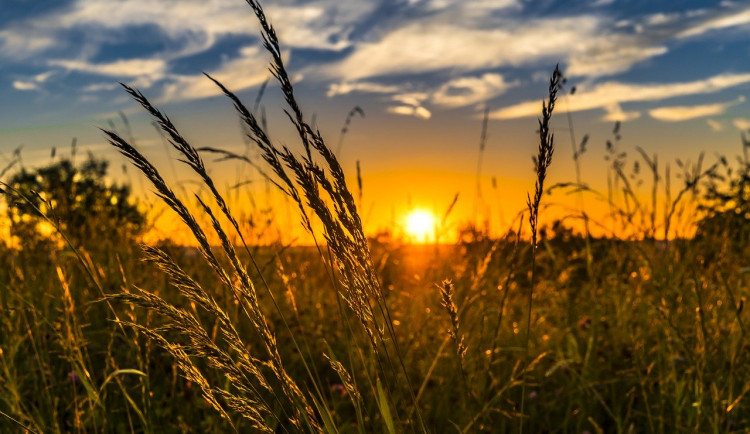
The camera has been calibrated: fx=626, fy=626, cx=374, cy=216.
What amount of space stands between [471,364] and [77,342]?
5.92 feet

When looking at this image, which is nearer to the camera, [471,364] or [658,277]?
[658,277]

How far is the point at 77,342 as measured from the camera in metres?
2.29

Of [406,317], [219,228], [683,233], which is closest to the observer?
[219,228]

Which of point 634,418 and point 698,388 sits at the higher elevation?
point 698,388

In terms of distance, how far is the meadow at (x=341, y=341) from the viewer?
1.25 m

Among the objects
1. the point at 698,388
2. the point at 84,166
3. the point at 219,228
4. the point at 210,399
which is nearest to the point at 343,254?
the point at 219,228

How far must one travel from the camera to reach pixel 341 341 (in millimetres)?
3883

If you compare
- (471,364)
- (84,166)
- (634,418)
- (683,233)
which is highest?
(84,166)

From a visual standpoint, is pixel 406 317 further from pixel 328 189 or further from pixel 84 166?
pixel 84 166

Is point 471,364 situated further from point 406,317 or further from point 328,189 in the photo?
point 328,189

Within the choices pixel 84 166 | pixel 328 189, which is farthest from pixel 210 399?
pixel 84 166

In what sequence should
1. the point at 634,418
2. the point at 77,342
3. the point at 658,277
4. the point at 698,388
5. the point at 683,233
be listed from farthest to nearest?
the point at 683,233, the point at 634,418, the point at 658,277, the point at 698,388, the point at 77,342

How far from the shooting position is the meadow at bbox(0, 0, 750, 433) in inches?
Result: 49.4

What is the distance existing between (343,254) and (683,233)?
2.89m
